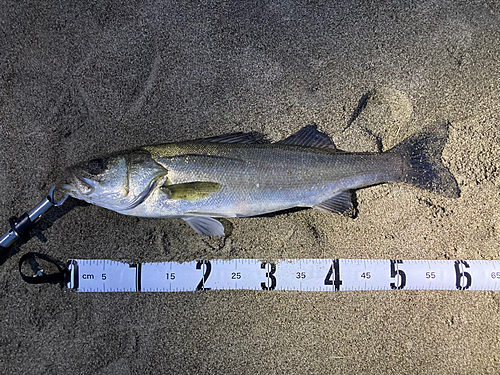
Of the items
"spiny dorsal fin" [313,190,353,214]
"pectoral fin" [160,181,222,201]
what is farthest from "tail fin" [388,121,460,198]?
"pectoral fin" [160,181,222,201]

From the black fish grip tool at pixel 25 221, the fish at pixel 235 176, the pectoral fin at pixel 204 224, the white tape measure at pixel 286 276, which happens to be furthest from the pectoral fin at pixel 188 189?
the black fish grip tool at pixel 25 221

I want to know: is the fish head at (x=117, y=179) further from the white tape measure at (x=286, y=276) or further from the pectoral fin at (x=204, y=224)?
the white tape measure at (x=286, y=276)

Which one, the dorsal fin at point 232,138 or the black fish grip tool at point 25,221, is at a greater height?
the dorsal fin at point 232,138

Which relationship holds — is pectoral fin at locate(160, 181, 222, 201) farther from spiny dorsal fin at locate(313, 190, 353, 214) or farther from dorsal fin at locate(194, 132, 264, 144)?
spiny dorsal fin at locate(313, 190, 353, 214)

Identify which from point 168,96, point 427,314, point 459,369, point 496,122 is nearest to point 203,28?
point 168,96

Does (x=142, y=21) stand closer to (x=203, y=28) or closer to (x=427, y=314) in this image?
(x=203, y=28)
